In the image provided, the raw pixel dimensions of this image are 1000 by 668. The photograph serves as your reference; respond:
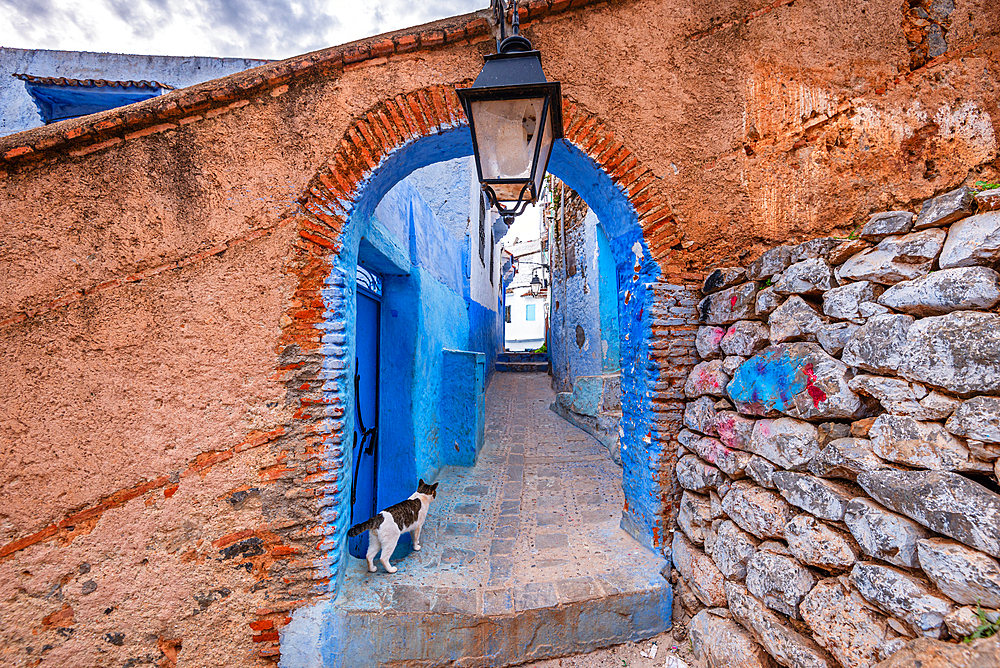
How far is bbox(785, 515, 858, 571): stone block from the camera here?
1.62 m

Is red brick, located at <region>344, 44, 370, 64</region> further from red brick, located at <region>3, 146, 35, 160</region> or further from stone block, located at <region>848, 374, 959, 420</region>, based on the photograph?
stone block, located at <region>848, 374, 959, 420</region>

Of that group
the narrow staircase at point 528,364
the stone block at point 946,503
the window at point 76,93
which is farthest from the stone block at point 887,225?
the narrow staircase at point 528,364

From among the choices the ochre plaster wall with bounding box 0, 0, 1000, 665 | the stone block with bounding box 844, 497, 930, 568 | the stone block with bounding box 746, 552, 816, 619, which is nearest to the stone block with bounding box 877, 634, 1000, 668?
the stone block with bounding box 844, 497, 930, 568

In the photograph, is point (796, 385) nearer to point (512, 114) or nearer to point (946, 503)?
point (946, 503)

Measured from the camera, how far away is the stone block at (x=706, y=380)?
2.46 m

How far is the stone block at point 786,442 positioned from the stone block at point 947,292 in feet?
2.21

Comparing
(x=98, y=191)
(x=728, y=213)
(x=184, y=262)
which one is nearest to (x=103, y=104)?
(x=98, y=191)

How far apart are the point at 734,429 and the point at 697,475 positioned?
0.47 meters

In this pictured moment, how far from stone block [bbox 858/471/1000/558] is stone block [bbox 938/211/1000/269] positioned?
78cm

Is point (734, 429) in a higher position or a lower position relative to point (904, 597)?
higher

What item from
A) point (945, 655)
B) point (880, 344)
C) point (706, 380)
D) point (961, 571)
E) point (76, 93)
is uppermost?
point (76, 93)

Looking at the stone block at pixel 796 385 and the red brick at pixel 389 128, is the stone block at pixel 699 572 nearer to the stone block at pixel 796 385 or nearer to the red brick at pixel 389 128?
the stone block at pixel 796 385

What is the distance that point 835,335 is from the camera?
179cm

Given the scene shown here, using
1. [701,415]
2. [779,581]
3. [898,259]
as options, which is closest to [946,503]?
[779,581]
